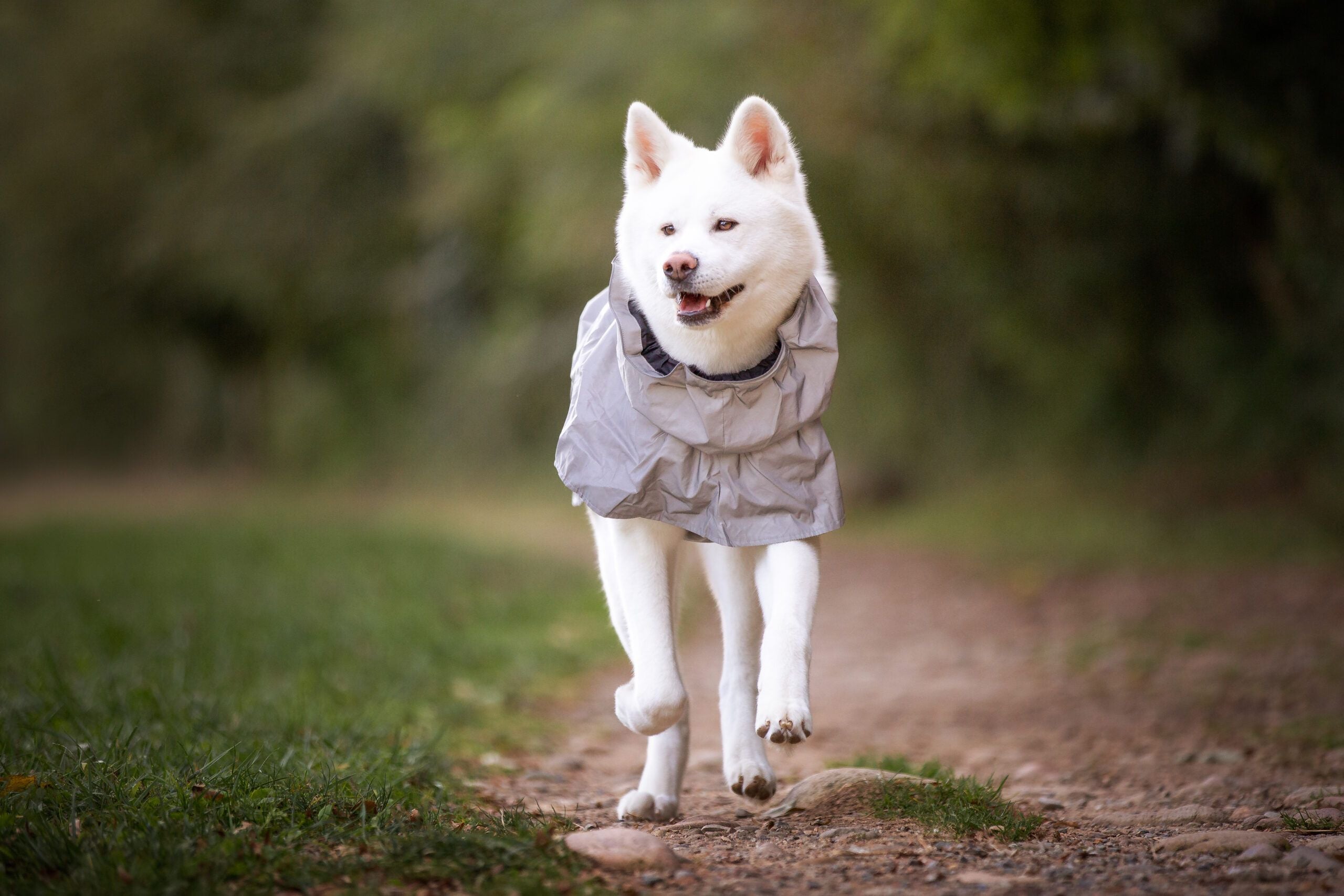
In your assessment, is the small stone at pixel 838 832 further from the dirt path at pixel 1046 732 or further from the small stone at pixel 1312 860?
the small stone at pixel 1312 860

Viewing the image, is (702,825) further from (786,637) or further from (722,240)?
(722,240)

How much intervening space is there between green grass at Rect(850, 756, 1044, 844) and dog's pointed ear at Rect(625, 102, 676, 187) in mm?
1818

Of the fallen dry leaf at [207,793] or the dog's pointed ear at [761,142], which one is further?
the dog's pointed ear at [761,142]

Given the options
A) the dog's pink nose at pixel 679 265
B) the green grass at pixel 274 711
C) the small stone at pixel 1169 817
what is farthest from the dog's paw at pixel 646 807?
the dog's pink nose at pixel 679 265

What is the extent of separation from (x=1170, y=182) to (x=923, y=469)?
14.1ft

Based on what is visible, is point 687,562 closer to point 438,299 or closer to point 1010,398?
point 1010,398

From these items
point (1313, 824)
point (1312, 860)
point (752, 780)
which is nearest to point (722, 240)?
point (752, 780)

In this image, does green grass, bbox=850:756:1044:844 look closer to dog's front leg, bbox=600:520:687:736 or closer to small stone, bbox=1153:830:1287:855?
small stone, bbox=1153:830:1287:855

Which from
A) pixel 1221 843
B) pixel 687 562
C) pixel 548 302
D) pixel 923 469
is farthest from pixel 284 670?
pixel 548 302

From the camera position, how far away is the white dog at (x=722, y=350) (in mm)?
3238

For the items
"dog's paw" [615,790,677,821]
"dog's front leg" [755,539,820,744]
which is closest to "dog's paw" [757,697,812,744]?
"dog's front leg" [755,539,820,744]

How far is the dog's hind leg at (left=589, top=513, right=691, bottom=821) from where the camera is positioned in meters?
3.25

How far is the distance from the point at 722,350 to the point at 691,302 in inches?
7.3

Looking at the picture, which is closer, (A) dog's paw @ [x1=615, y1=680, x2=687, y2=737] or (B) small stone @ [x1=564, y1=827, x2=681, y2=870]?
(B) small stone @ [x1=564, y1=827, x2=681, y2=870]
